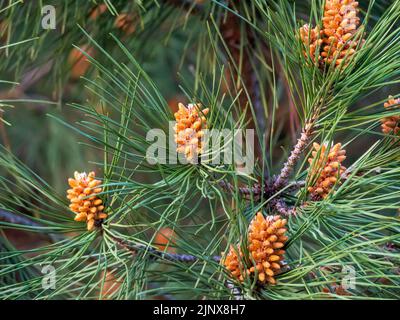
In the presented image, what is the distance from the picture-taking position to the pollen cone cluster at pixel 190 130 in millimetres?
675

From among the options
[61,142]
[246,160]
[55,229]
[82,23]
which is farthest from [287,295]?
[61,142]

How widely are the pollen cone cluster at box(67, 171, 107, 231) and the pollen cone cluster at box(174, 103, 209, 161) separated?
0.33 ft

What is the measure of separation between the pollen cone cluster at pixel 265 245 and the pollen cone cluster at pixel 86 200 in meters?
0.15

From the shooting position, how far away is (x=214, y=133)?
690mm

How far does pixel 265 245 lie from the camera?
664mm

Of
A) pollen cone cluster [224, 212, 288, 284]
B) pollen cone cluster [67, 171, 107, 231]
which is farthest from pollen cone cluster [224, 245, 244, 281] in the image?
pollen cone cluster [67, 171, 107, 231]

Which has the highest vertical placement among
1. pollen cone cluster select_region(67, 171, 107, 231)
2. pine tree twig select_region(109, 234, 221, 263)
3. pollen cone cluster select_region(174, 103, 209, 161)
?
pollen cone cluster select_region(174, 103, 209, 161)

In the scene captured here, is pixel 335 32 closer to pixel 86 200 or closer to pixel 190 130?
pixel 190 130

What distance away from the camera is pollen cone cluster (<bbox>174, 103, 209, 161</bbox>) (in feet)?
2.22

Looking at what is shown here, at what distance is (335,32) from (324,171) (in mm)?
143

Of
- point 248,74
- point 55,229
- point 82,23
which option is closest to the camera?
point 55,229

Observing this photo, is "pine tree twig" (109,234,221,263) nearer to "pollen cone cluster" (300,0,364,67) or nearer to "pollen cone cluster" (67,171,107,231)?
"pollen cone cluster" (67,171,107,231)
